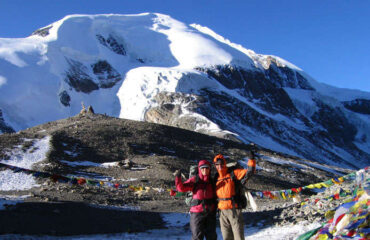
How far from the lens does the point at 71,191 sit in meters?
19.1

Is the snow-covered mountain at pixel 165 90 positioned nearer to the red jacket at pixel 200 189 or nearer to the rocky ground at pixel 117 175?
the rocky ground at pixel 117 175

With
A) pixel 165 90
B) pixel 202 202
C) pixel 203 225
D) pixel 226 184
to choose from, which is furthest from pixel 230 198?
pixel 165 90

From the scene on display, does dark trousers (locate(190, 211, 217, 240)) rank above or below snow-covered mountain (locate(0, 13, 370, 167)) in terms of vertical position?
below

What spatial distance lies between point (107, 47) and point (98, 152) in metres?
127

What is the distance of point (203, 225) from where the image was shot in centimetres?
771

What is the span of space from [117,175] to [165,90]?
83.8 meters

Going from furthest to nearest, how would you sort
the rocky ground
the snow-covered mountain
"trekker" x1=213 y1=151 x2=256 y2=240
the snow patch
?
the snow-covered mountain < the snow patch < the rocky ground < "trekker" x1=213 y1=151 x2=256 y2=240

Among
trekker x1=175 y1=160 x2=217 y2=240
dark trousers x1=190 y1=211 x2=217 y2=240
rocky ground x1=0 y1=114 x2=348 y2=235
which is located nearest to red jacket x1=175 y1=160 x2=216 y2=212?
trekker x1=175 y1=160 x2=217 y2=240

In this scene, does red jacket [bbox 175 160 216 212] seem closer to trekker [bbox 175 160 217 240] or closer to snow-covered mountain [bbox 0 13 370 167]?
trekker [bbox 175 160 217 240]

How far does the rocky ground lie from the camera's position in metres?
13.7

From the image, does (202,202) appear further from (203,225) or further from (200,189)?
(203,225)

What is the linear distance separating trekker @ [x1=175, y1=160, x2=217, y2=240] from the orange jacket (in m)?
0.22

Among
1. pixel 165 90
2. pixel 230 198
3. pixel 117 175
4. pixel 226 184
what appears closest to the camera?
pixel 230 198

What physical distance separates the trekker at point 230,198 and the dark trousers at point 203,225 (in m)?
0.25
